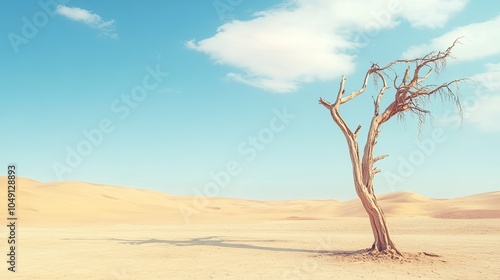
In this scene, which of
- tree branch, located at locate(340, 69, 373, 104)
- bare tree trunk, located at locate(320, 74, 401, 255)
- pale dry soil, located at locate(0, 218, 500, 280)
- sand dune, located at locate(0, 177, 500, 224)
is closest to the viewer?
pale dry soil, located at locate(0, 218, 500, 280)

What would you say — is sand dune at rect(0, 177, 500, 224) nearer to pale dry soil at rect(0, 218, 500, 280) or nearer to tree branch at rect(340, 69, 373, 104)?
pale dry soil at rect(0, 218, 500, 280)

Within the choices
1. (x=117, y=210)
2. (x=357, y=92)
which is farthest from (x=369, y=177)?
(x=117, y=210)

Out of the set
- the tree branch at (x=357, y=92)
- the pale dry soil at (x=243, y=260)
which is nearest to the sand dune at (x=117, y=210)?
the pale dry soil at (x=243, y=260)

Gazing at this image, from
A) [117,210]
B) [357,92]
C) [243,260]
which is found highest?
[357,92]

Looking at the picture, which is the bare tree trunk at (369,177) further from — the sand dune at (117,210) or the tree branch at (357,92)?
the sand dune at (117,210)

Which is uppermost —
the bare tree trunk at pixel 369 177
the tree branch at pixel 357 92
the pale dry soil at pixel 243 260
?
the tree branch at pixel 357 92

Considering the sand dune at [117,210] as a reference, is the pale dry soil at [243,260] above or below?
below

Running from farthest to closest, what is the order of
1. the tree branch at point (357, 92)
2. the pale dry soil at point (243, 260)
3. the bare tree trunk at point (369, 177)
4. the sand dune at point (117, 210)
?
the sand dune at point (117, 210), the tree branch at point (357, 92), the bare tree trunk at point (369, 177), the pale dry soil at point (243, 260)

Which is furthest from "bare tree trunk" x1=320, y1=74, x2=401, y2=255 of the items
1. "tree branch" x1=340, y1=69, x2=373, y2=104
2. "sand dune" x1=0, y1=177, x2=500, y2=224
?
"sand dune" x1=0, y1=177, x2=500, y2=224

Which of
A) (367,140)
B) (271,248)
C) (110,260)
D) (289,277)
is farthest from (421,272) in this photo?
(110,260)

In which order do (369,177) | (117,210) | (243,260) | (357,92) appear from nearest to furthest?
1. (243,260)
2. (369,177)
3. (357,92)
4. (117,210)

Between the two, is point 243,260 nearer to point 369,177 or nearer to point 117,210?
point 369,177

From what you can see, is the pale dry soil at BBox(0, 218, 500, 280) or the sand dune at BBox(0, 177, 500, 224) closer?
the pale dry soil at BBox(0, 218, 500, 280)

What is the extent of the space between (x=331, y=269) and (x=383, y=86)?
7904mm
